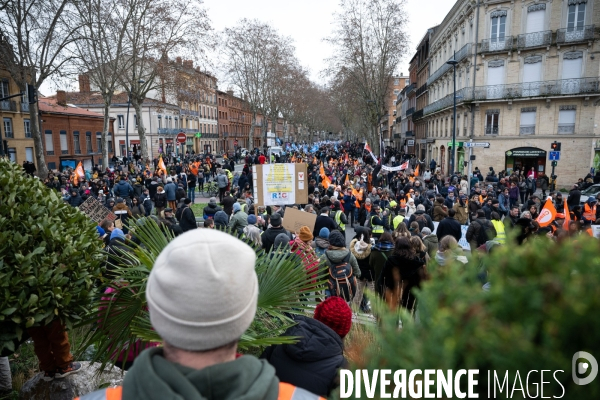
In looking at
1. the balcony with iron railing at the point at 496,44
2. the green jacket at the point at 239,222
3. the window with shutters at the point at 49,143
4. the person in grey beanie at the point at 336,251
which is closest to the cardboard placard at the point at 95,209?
the green jacket at the point at 239,222

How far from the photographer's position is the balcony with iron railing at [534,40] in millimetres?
30031

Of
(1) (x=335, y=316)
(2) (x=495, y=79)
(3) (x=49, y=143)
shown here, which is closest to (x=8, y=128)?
(3) (x=49, y=143)

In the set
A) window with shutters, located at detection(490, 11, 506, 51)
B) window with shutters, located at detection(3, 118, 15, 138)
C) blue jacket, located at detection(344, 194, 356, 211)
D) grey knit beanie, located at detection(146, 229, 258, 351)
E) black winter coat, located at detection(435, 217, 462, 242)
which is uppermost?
window with shutters, located at detection(490, 11, 506, 51)

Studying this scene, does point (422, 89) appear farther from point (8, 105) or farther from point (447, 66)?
point (8, 105)

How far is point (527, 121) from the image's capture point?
31.6m

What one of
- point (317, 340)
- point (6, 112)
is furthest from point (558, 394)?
point (6, 112)

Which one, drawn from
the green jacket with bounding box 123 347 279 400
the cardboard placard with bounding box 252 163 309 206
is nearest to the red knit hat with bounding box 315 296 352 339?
the green jacket with bounding box 123 347 279 400

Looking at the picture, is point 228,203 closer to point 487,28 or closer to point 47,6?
point 47,6

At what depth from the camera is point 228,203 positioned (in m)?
13.6

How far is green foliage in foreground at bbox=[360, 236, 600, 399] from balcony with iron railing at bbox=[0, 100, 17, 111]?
42.6 metres

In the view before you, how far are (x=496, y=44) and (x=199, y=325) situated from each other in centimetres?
3548

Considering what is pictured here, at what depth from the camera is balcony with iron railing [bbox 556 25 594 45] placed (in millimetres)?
28969

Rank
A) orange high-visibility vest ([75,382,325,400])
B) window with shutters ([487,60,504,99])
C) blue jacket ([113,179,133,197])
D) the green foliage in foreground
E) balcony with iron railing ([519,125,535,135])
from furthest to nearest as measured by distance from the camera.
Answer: window with shutters ([487,60,504,99]) < balcony with iron railing ([519,125,535,135]) < blue jacket ([113,179,133,197]) < orange high-visibility vest ([75,382,325,400]) < the green foliage in foreground

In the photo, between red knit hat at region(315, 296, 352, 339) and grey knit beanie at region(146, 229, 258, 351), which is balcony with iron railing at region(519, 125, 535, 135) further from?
grey knit beanie at region(146, 229, 258, 351)
